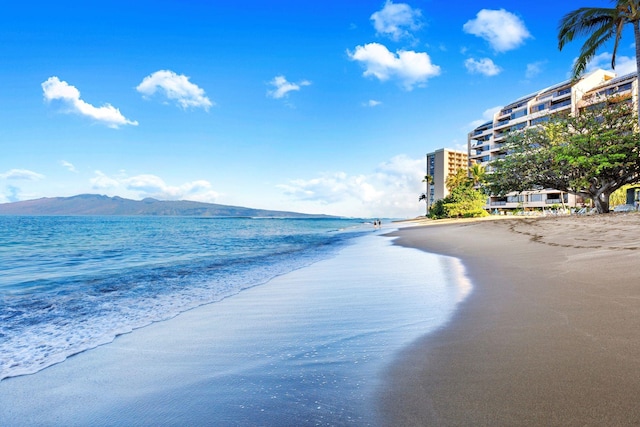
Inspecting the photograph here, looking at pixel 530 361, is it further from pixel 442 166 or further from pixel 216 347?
pixel 442 166

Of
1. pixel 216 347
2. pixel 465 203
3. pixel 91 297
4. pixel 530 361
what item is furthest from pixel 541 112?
pixel 216 347

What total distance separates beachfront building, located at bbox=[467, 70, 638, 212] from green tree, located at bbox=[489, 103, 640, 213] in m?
20.9

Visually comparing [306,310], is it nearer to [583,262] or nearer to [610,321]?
[610,321]

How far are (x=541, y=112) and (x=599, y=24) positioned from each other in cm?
5293

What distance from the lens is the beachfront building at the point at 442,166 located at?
389 feet

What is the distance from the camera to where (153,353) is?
381 centimetres

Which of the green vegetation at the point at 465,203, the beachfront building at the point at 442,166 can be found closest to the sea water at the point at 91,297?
the green vegetation at the point at 465,203

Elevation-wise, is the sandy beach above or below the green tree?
below

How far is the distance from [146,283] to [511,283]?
28.2 ft

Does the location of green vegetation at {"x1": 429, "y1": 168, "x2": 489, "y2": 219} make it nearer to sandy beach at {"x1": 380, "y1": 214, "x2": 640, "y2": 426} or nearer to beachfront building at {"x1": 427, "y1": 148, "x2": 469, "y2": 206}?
sandy beach at {"x1": 380, "y1": 214, "x2": 640, "y2": 426}

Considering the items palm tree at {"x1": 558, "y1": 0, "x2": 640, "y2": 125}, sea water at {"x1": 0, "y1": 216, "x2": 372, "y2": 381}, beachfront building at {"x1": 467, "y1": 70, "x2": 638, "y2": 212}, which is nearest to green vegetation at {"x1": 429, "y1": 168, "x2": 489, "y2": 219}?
beachfront building at {"x1": 467, "y1": 70, "x2": 638, "y2": 212}

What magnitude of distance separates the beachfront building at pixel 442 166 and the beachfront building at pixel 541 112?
3585 centimetres

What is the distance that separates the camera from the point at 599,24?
18.7 meters

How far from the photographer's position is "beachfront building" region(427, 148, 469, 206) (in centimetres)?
11862
